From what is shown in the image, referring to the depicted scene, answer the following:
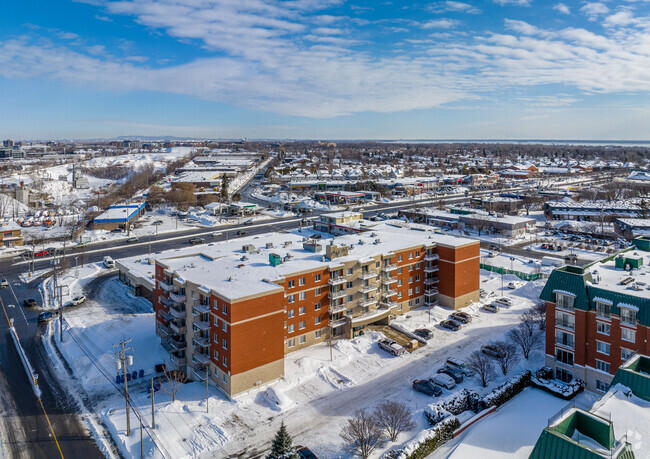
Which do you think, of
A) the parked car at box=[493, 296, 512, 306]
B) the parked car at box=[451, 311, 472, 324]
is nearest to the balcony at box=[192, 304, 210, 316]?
the parked car at box=[451, 311, 472, 324]

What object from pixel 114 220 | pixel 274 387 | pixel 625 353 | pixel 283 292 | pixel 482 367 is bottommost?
pixel 274 387

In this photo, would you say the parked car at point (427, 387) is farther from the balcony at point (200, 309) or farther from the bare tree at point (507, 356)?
the balcony at point (200, 309)

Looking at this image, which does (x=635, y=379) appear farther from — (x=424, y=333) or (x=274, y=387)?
(x=274, y=387)

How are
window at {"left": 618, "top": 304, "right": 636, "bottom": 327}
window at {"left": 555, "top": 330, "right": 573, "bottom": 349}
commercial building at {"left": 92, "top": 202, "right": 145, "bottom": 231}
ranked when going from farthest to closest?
1. commercial building at {"left": 92, "top": 202, "right": 145, "bottom": 231}
2. window at {"left": 555, "top": 330, "right": 573, "bottom": 349}
3. window at {"left": 618, "top": 304, "right": 636, "bottom": 327}

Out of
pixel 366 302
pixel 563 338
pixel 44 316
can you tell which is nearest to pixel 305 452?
pixel 366 302

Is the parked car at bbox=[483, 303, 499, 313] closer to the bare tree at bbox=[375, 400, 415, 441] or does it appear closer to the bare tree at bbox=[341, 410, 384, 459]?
the bare tree at bbox=[375, 400, 415, 441]
